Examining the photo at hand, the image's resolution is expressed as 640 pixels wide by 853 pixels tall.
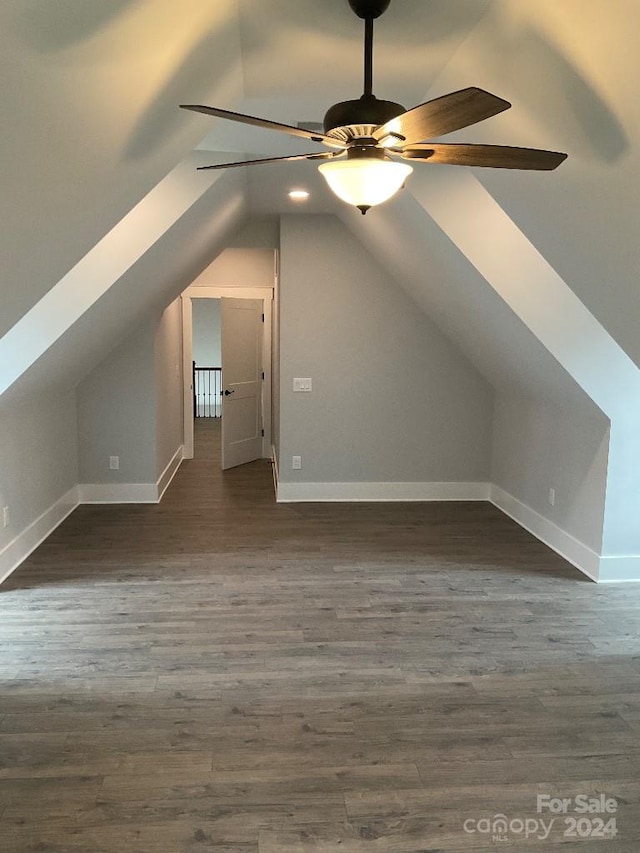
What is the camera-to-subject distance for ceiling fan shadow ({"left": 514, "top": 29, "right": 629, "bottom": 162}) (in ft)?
6.36

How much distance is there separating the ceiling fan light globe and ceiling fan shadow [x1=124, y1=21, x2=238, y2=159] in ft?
1.88

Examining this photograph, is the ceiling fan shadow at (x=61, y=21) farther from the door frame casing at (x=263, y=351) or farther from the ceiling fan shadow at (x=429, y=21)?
the door frame casing at (x=263, y=351)

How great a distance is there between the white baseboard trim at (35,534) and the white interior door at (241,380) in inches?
81.2

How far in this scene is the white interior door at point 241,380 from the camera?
7.27m

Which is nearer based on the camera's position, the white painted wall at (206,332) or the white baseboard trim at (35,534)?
the white baseboard trim at (35,534)

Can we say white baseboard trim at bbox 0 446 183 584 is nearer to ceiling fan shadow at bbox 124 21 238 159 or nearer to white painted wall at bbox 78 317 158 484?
white painted wall at bbox 78 317 158 484

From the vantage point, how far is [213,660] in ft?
10.5

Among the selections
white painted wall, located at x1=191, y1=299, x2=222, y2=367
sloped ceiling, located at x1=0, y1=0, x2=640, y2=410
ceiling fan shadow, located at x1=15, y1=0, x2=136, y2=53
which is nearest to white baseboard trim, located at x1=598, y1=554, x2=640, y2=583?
sloped ceiling, located at x1=0, y1=0, x2=640, y2=410

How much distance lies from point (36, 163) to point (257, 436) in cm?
639

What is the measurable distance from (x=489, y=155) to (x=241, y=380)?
5.72 meters

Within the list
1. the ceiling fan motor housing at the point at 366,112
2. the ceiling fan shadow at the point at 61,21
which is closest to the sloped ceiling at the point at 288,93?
the ceiling fan shadow at the point at 61,21

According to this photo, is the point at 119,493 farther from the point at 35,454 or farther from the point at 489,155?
the point at 489,155

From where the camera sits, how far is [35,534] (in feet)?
15.6

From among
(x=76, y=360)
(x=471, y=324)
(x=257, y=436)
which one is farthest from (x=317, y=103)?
(x=257, y=436)
